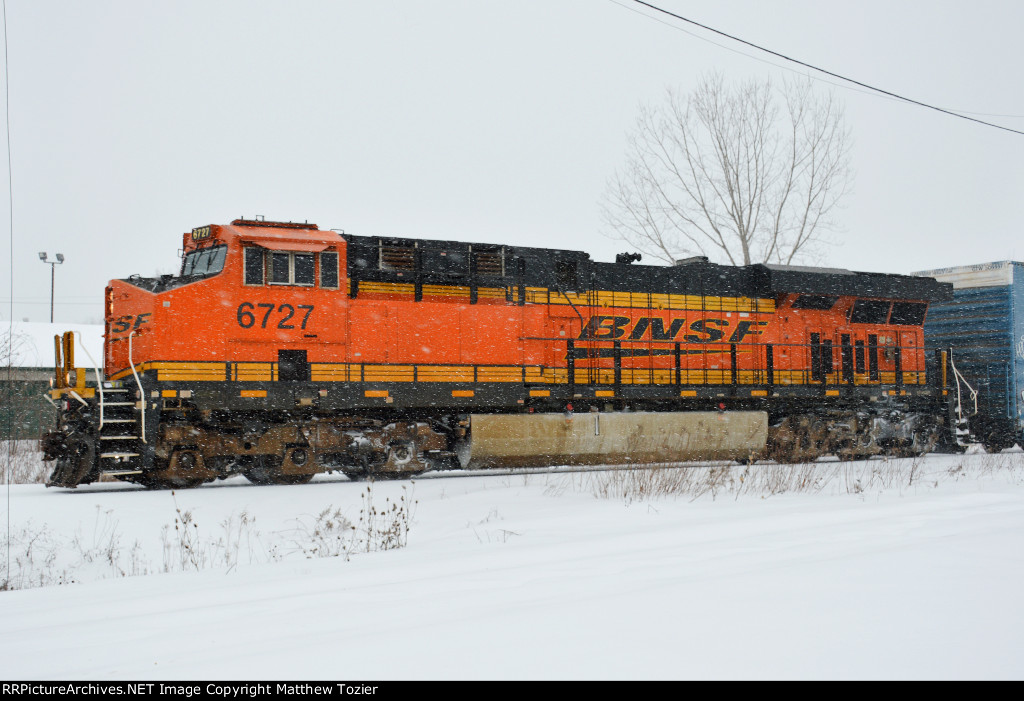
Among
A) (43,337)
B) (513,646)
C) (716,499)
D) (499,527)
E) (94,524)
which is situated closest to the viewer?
(513,646)

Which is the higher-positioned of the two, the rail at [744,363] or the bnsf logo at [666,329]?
the bnsf logo at [666,329]

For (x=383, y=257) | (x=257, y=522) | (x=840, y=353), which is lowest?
(x=257, y=522)

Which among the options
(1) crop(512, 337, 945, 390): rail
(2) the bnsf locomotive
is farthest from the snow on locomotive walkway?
(1) crop(512, 337, 945, 390): rail

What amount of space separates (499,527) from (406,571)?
240 centimetres

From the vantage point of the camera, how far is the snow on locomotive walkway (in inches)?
138

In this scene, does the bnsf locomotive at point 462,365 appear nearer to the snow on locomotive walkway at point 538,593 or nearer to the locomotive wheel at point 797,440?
the locomotive wheel at point 797,440

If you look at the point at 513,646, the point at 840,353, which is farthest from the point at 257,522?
the point at 840,353

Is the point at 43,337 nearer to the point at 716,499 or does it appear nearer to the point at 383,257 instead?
the point at 383,257

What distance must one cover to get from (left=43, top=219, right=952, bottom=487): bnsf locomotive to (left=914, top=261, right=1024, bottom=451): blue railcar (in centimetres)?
113

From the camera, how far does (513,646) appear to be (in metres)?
3.67

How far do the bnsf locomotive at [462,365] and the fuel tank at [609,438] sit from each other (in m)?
0.04

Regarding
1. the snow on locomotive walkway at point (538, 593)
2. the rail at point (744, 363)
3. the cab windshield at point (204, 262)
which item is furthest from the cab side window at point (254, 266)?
the rail at point (744, 363)

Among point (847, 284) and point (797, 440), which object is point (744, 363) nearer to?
point (797, 440)

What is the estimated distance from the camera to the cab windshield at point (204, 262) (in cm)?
1212
